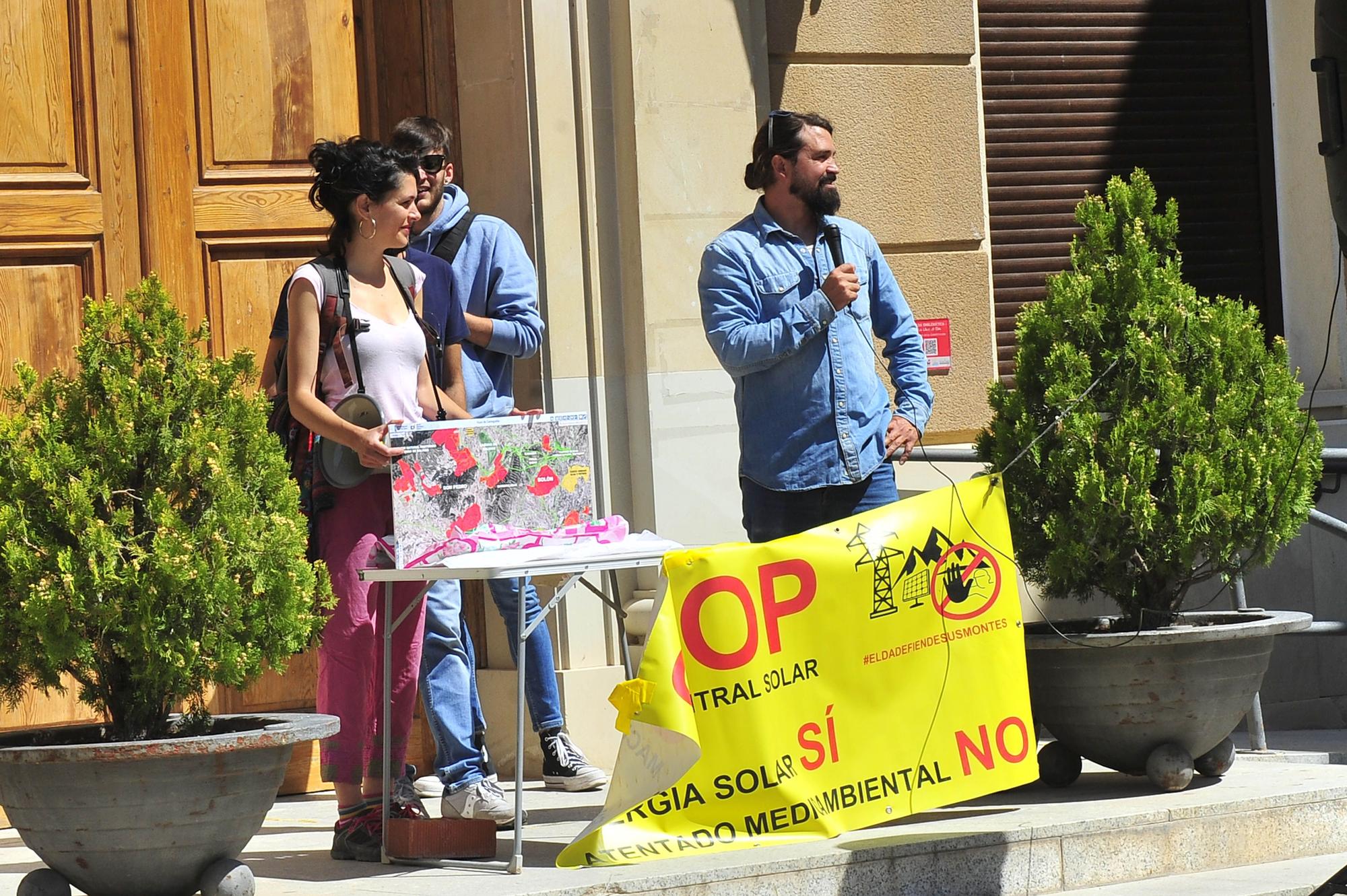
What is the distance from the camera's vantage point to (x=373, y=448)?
16.2ft

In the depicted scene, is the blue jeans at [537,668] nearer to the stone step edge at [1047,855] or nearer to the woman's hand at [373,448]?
the woman's hand at [373,448]

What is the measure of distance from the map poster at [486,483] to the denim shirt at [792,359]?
2.36 ft

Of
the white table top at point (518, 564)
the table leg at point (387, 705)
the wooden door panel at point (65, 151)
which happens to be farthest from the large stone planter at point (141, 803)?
the wooden door panel at point (65, 151)

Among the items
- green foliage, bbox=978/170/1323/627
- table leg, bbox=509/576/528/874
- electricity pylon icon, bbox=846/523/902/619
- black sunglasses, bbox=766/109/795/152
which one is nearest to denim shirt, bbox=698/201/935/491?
black sunglasses, bbox=766/109/795/152

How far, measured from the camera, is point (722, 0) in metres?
7.18

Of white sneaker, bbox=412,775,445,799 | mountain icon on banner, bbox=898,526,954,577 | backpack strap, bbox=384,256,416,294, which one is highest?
backpack strap, bbox=384,256,416,294

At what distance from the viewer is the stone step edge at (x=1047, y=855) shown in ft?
15.3

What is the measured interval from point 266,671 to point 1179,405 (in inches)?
130

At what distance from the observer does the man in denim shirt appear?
5605 mm

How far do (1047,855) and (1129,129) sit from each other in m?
4.66

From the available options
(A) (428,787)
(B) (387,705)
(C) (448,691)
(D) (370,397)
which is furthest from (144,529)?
(A) (428,787)

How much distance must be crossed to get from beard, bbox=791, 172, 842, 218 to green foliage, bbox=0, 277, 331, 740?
1961mm

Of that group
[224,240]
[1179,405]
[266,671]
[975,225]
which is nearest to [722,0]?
[975,225]

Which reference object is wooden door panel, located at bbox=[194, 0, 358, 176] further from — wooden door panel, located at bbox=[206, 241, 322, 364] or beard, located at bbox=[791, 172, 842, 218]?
A: beard, located at bbox=[791, 172, 842, 218]
